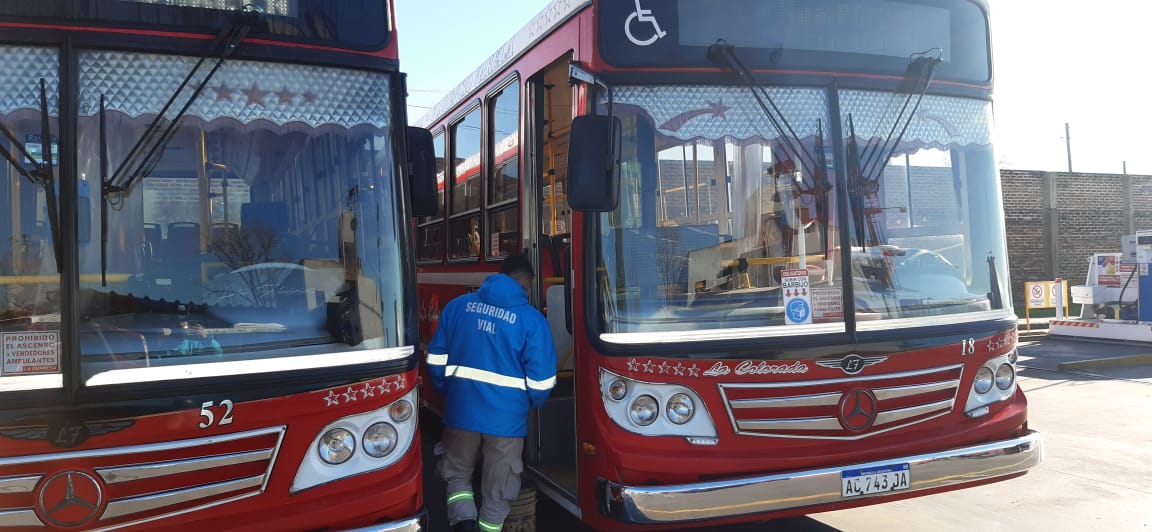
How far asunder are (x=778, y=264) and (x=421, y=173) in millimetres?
1832

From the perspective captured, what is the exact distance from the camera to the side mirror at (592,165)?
167 inches

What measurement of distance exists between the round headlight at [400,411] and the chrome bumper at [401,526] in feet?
1.37

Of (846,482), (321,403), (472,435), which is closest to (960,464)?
(846,482)

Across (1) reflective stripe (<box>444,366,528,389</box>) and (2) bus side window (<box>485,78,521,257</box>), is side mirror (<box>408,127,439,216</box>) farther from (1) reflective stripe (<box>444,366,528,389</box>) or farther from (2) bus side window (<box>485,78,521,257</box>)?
(2) bus side window (<box>485,78,521,257</box>)

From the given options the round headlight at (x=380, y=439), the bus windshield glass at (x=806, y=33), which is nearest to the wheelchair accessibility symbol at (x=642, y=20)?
the bus windshield glass at (x=806, y=33)

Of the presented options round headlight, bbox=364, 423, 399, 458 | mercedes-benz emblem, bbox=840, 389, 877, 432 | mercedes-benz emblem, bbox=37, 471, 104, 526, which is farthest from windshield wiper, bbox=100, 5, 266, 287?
mercedes-benz emblem, bbox=840, 389, 877, 432

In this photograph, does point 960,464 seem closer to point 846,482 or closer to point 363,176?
point 846,482

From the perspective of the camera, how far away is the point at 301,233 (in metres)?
3.84

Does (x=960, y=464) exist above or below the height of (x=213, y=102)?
below

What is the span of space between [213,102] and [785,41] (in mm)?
2742

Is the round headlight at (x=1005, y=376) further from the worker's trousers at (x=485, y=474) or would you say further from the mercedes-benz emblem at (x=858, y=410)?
the worker's trousers at (x=485, y=474)

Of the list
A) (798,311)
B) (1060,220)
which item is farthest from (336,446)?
(1060,220)

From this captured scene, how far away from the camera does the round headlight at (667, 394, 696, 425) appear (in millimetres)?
4363

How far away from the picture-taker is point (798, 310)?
4578mm
